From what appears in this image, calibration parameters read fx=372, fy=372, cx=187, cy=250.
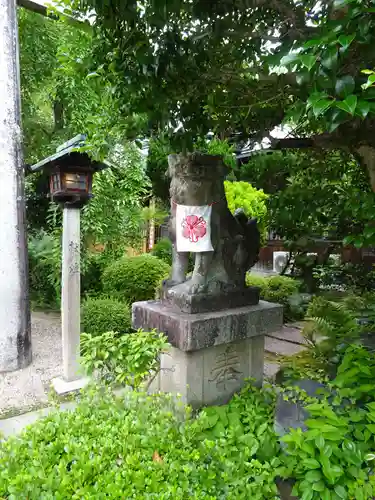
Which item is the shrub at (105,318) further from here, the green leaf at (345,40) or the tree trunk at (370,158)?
the green leaf at (345,40)

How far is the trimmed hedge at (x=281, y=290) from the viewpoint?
6.48 metres

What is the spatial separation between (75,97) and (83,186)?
3212 mm

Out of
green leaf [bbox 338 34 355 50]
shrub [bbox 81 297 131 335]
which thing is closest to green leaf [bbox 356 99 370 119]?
green leaf [bbox 338 34 355 50]

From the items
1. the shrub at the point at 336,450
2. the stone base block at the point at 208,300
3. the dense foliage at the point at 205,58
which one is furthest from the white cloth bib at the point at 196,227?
the shrub at the point at 336,450

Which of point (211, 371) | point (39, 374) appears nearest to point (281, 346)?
point (211, 371)

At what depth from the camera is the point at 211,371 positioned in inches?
117

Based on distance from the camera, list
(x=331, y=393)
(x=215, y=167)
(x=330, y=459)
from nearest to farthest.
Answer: (x=330, y=459)
(x=331, y=393)
(x=215, y=167)

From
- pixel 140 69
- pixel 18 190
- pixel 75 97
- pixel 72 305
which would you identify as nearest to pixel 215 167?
pixel 140 69

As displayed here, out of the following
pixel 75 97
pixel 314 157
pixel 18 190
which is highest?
pixel 75 97

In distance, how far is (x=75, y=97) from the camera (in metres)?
6.58

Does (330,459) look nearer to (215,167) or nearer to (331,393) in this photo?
(331,393)

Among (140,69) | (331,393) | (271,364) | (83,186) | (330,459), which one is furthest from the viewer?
(271,364)

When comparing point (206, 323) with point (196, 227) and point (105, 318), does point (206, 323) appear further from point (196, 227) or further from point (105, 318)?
point (105, 318)

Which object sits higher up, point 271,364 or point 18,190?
point 18,190
